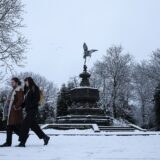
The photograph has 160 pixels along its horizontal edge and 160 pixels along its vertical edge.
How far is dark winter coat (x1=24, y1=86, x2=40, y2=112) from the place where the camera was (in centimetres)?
918

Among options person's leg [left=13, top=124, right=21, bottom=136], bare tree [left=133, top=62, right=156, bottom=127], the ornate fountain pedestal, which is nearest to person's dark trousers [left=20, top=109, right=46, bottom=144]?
person's leg [left=13, top=124, right=21, bottom=136]

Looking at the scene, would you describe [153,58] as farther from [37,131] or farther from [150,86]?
[37,131]

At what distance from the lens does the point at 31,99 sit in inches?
362

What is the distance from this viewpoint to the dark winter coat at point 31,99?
30.1ft

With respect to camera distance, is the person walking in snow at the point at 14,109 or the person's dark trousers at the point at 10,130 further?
the person walking in snow at the point at 14,109

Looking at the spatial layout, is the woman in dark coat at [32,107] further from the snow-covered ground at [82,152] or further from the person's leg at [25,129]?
the snow-covered ground at [82,152]

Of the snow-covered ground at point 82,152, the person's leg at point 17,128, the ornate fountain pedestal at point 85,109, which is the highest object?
the ornate fountain pedestal at point 85,109

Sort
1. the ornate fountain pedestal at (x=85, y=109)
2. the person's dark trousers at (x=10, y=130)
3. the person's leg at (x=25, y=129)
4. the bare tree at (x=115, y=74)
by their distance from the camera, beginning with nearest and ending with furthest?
the person's leg at (x=25, y=129)
the person's dark trousers at (x=10, y=130)
the ornate fountain pedestal at (x=85, y=109)
the bare tree at (x=115, y=74)

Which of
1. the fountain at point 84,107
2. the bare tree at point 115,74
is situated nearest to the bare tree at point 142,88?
the bare tree at point 115,74

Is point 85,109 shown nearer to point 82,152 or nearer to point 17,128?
point 17,128

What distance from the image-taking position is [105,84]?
54.1 meters

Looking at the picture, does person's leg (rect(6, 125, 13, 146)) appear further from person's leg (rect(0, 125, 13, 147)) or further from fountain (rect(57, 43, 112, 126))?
fountain (rect(57, 43, 112, 126))

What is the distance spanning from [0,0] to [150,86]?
34.1 m

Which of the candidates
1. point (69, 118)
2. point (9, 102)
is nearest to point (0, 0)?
point (69, 118)
